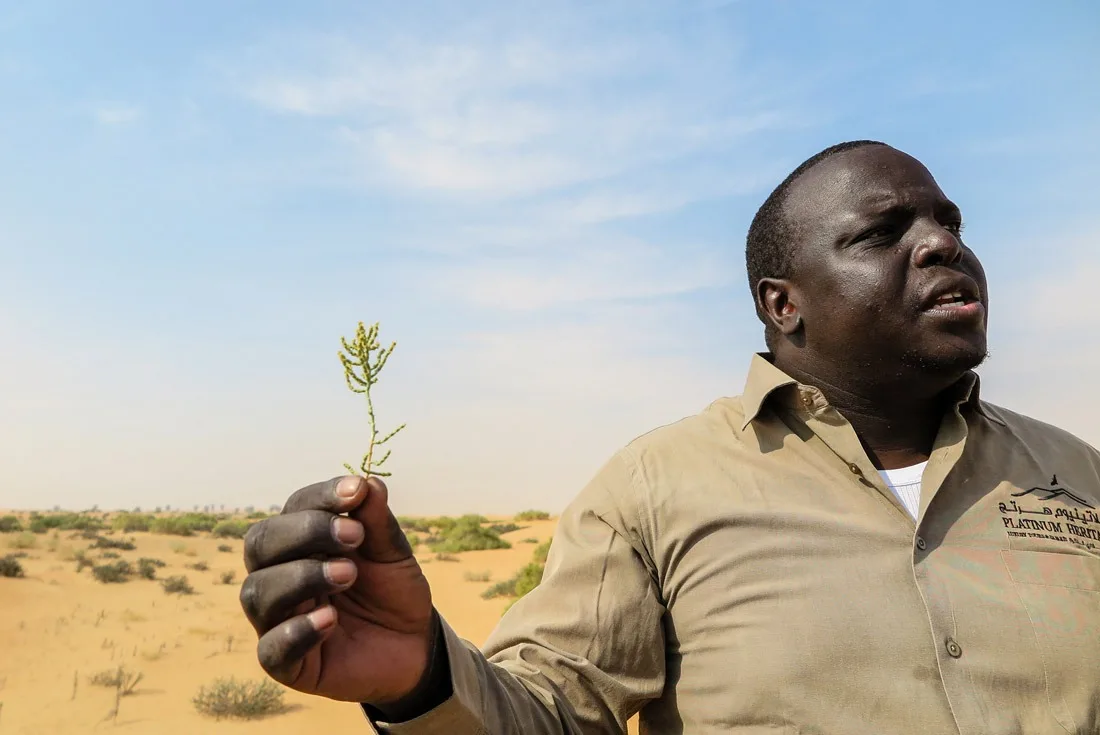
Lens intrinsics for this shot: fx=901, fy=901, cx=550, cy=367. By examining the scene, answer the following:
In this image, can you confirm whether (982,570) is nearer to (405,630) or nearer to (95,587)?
(405,630)

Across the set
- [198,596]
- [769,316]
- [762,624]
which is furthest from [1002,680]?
[198,596]

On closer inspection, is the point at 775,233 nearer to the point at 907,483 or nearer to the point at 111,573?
the point at 907,483

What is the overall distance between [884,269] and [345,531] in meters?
1.84

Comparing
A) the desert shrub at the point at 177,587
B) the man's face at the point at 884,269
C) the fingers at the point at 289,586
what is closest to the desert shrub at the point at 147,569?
the desert shrub at the point at 177,587

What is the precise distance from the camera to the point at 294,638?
1.45m

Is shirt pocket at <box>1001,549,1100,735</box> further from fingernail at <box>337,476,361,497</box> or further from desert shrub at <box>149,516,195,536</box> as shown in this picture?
desert shrub at <box>149,516,195,536</box>

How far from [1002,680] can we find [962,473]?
0.62 metres

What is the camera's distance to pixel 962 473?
2545mm

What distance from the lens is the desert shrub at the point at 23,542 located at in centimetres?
2252

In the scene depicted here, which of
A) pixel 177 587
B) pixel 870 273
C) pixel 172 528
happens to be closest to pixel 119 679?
pixel 177 587

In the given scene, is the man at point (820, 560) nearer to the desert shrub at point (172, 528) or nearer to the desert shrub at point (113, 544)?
the desert shrub at point (113, 544)

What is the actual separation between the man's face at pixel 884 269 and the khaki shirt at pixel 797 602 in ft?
0.83

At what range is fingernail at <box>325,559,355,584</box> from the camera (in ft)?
4.80

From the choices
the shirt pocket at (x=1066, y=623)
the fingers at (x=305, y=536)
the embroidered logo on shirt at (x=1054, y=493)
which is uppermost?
the fingers at (x=305, y=536)
